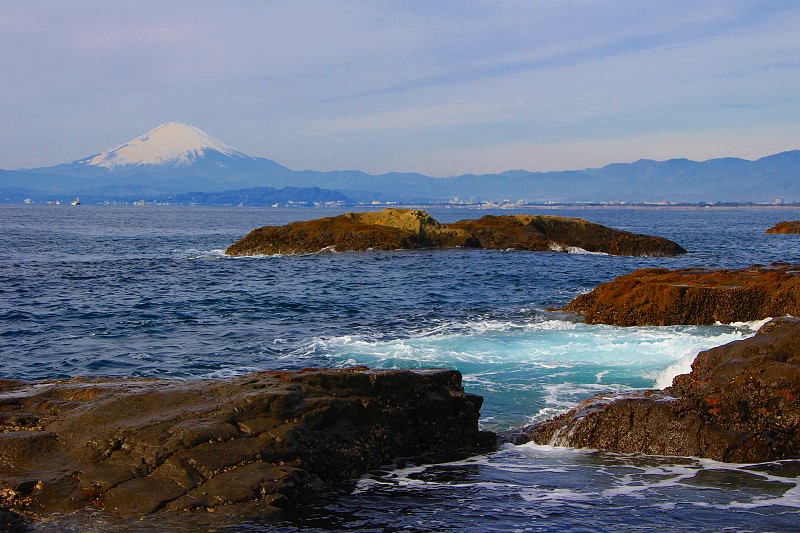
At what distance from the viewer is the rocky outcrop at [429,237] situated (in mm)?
53500

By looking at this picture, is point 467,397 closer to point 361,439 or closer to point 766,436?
point 361,439

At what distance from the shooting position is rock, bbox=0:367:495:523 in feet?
27.4

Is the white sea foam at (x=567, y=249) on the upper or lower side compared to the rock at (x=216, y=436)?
upper

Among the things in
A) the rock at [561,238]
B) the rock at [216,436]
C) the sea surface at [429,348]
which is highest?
the rock at [561,238]

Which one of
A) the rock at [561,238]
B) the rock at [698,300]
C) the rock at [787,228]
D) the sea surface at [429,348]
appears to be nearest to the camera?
the sea surface at [429,348]

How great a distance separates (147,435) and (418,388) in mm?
4072

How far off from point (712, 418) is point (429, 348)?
9.69 m

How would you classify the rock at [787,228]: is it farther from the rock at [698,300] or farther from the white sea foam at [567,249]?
the rock at [698,300]

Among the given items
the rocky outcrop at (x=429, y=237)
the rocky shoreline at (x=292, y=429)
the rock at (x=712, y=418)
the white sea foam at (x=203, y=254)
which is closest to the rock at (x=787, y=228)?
the rocky outcrop at (x=429, y=237)

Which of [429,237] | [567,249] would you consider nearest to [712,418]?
[567,249]

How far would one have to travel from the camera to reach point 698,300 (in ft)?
73.5

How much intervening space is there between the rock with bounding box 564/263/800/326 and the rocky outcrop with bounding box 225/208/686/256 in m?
30.6

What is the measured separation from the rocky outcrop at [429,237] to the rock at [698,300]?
100 ft

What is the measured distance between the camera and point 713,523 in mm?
8211
